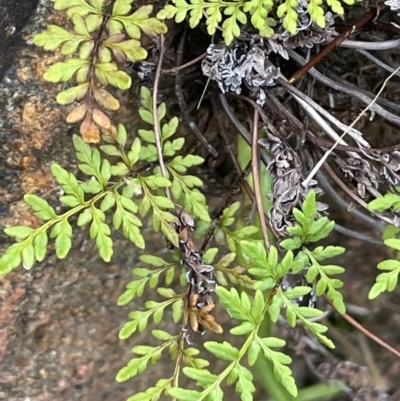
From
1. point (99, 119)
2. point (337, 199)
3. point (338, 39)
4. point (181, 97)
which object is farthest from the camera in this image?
point (337, 199)

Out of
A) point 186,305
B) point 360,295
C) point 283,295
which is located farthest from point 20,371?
point 360,295

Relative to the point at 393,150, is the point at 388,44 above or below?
above

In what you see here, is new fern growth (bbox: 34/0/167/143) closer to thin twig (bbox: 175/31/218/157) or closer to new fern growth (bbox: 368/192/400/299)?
thin twig (bbox: 175/31/218/157)

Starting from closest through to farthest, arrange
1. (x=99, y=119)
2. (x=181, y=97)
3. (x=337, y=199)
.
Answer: (x=99, y=119)
(x=181, y=97)
(x=337, y=199)

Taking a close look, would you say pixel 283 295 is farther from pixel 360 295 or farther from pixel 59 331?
pixel 360 295

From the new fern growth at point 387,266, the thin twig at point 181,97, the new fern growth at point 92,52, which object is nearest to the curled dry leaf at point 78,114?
the new fern growth at point 92,52

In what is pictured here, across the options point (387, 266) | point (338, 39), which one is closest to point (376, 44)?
point (338, 39)

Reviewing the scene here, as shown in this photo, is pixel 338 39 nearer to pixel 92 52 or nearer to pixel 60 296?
pixel 92 52

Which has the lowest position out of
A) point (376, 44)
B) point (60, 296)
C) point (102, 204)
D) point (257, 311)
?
point (60, 296)
